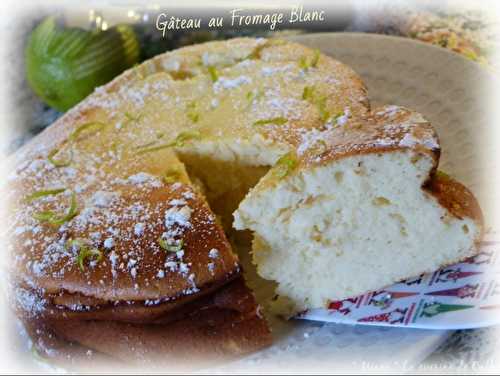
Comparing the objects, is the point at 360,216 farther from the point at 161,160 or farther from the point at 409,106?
the point at 409,106

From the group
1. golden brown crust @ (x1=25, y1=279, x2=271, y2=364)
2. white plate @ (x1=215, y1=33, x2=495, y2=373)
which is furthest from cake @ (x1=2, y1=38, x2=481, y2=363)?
white plate @ (x1=215, y1=33, x2=495, y2=373)

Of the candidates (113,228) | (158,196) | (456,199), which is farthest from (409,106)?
(113,228)

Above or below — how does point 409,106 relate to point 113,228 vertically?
above

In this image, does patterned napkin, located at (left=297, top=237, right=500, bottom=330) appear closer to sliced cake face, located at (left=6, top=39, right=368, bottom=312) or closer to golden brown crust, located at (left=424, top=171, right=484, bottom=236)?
golden brown crust, located at (left=424, top=171, right=484, bottom=236)

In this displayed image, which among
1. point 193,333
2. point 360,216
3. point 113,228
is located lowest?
point 193,333

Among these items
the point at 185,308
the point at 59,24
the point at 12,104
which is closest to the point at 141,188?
the point at 185,308

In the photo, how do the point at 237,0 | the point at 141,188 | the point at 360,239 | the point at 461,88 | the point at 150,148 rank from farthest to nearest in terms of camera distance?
the point at 237,0
the point at 461,88
the point at 150,148
the point at 141,188
the point at 360,239

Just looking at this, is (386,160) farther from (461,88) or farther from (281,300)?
(461,88)

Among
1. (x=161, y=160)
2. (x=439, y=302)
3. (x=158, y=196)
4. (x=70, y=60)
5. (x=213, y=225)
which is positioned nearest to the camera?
(x=439, y=302)
